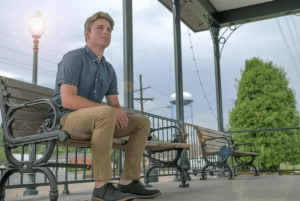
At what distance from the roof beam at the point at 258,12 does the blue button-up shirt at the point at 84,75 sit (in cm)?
496

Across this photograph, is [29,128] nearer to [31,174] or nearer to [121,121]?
[121,121]

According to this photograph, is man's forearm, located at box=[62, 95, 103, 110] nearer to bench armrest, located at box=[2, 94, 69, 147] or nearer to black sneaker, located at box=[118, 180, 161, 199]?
bench armrest, located at box=[2, 94, 69, 147]

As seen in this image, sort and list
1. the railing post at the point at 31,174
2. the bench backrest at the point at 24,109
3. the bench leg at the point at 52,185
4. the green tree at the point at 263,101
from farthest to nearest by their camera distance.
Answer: the green tree at the point at 263,101, the railing post at the point at 31,174, the bench backrest at the point at 24,109, the bench leg at the point at 52,185

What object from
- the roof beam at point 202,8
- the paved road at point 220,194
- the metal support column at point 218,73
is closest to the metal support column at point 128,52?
the paved road at point 220,194

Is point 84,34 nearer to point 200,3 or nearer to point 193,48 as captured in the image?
point 200,3

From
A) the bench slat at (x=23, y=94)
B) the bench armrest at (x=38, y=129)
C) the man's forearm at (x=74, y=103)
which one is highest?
the bench slat at (x=23, y=94)

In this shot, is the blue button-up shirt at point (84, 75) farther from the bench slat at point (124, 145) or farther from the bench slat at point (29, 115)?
the bench slat at point (124, 145)

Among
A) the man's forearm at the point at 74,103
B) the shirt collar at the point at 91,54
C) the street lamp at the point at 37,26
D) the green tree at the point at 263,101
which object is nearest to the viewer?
the man's forearm at the point at 74,103

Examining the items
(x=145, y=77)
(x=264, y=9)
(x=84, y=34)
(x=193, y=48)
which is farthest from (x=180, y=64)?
(x=145, y=77)

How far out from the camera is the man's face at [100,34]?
2.05 metres

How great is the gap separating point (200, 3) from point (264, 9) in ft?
4.92

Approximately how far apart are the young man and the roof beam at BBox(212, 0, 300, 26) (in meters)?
4.88

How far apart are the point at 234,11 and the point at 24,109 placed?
5.61 m

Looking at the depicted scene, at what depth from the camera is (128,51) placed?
3.63 m
